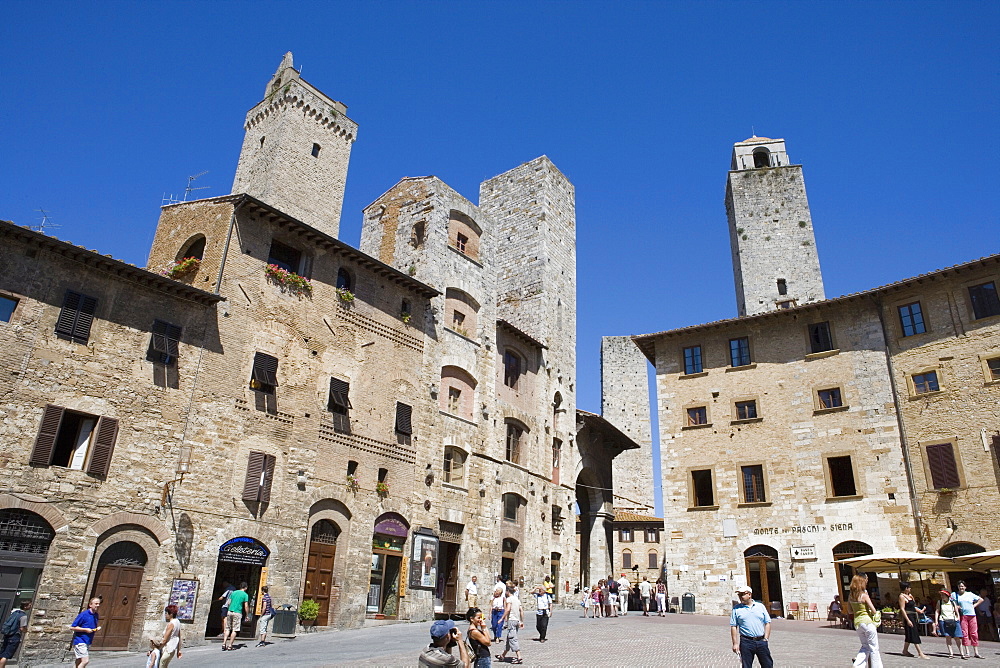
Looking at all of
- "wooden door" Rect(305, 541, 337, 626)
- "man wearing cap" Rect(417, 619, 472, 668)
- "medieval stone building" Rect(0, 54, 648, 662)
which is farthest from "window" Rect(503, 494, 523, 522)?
"man wearing cap" Rect(417, 619, 472, 668)

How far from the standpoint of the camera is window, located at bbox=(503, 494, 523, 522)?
95.5 feet

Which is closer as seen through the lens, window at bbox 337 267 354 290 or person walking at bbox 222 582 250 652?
person walking at bbox 222 582 250 652

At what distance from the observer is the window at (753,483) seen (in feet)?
92.2

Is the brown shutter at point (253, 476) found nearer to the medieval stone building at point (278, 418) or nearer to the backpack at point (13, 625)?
the medieval stone building at point (278, 418)

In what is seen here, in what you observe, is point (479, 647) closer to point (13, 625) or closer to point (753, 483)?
point (13, 625)

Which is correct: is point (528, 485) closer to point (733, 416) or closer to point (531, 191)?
point (733, 416)

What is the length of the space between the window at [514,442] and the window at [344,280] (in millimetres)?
9977


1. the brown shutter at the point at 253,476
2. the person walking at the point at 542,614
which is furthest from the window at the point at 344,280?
the person walking at the point at 542,614

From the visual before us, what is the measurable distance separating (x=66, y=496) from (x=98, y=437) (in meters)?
1.56

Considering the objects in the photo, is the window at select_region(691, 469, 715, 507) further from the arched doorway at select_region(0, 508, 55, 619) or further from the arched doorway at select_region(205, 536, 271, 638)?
the arched doorway at select_region(0, 508, 55, 619)

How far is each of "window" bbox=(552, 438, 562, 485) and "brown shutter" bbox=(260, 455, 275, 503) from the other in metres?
16.0

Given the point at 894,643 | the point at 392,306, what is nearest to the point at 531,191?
the point at 392,306

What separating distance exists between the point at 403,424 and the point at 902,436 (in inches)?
736

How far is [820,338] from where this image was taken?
2881cm
